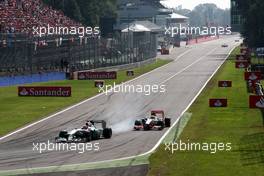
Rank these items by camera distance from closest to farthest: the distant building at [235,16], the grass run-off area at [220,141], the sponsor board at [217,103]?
the grass run-off area at [220,141], the sponsor board at [217,103], the distant building at [235,16]

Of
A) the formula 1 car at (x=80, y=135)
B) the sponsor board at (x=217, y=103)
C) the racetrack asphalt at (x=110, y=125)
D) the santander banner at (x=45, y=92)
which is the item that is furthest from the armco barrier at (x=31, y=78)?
the formula 1 car at (x=80, y=135)

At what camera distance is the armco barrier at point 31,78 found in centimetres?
7204

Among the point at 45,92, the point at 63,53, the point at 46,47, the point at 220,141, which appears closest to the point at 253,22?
the point at 63,53

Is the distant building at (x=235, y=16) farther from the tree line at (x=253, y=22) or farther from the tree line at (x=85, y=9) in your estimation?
the tree line at (x=85, y=9)

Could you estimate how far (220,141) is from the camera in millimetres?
32750

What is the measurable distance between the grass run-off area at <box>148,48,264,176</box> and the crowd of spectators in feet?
144

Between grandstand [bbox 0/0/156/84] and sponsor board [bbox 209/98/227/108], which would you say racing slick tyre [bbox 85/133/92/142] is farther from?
grandstand [bbox 0/0/156/84]

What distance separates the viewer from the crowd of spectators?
301ft

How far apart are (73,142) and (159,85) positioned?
42.1m

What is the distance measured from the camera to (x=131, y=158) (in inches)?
1126

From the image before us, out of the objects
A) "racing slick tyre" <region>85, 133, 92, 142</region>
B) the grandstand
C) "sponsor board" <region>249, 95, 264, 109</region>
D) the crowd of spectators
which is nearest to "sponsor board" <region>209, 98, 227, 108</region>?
"sponsor board" <region>249, 95, 264, 109</region>

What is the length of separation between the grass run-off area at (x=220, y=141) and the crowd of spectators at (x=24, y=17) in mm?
43835

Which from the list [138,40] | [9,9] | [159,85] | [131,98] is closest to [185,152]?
[131,98]

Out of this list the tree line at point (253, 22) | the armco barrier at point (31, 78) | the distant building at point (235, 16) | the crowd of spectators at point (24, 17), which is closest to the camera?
the armco barrier at point (31, 78)
